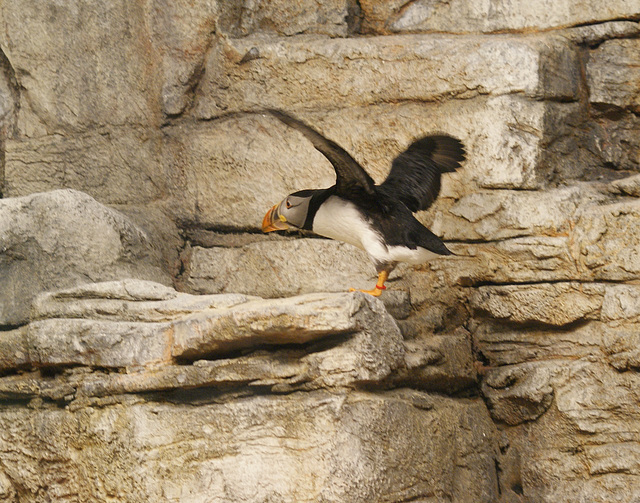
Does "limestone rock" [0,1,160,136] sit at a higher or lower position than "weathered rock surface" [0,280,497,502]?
higher

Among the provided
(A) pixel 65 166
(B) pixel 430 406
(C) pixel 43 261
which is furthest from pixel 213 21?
(B) pixel 430 406

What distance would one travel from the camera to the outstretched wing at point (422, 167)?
4.64 m

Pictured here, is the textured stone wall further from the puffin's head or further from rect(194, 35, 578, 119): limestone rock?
the puffin's head

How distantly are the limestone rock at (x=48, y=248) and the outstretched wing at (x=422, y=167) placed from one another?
144 cm

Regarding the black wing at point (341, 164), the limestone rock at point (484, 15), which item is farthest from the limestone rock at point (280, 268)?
the limestone rock at point (484, 15)

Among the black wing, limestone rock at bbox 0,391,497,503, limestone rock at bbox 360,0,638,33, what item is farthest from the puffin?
limestone rock at bbox 360,0,638,33

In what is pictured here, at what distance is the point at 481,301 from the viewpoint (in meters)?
4.76

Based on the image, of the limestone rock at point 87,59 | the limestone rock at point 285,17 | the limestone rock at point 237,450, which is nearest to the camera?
the limestone rock at point 237,450

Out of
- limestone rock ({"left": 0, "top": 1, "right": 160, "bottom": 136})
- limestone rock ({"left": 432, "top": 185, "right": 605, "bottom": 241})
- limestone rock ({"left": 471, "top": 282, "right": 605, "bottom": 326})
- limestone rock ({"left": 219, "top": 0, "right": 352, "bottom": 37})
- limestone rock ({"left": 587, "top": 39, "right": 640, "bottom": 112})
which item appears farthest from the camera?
limestone rock ({"left": 0, "top": 1, "right": 160, "bottom": 136})

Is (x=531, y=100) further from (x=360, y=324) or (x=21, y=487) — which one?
(x=21, y=487)

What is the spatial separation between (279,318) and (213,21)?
228 centimetres

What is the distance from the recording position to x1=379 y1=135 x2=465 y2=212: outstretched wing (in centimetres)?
464

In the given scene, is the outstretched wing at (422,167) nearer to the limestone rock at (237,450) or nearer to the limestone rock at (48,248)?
the limestone rock at (237,450)

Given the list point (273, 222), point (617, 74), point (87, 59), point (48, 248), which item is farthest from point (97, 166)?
point (617, 74)
